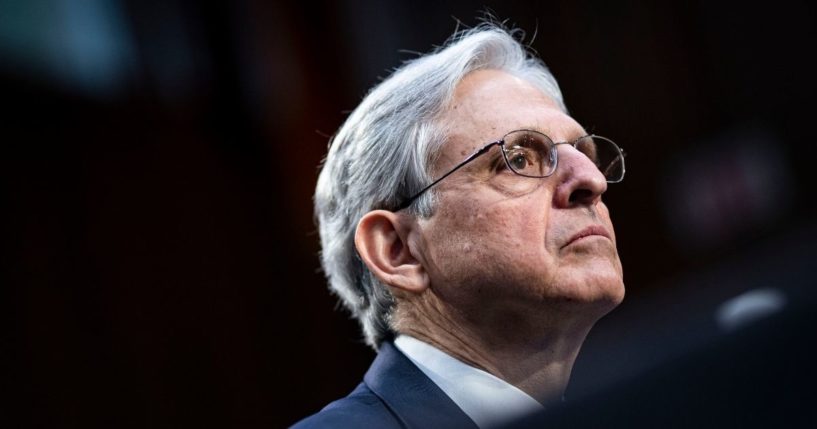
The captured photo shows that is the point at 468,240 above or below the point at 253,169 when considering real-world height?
above

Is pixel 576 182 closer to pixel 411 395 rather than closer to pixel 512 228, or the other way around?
pixel 512 228

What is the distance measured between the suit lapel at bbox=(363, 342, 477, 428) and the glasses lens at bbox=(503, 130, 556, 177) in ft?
1.43

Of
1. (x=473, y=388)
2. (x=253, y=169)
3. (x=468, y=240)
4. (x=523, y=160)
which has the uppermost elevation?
(x=523, y=160)

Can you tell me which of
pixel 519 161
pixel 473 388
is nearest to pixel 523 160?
pixel 519 161

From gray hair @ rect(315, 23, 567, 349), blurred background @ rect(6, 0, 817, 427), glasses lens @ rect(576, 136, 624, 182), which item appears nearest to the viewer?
gray hair @ rect(315, 23, 567, 349)

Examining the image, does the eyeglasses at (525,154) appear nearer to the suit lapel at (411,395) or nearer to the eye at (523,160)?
the eye at (523,160)

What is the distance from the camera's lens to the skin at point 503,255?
1.62 meters

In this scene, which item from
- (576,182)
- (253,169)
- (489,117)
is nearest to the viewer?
(576,182)

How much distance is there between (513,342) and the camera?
5.60 ft

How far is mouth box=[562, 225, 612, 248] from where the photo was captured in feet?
5.36

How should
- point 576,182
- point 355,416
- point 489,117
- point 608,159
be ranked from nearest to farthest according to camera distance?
point 355,416 → point 576,182 → point 489,117 → point 608,159

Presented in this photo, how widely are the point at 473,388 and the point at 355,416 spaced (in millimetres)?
235

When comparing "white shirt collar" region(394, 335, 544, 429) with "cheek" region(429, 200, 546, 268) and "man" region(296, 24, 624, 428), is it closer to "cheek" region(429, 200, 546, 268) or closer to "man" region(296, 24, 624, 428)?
"man" region(296, 24, 624, 428)

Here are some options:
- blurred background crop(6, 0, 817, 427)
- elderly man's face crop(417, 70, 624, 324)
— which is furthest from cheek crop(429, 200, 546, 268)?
blurred background crop(6, 0, 817, 427)
